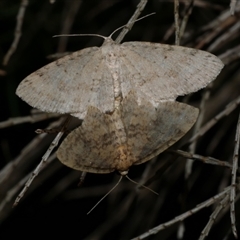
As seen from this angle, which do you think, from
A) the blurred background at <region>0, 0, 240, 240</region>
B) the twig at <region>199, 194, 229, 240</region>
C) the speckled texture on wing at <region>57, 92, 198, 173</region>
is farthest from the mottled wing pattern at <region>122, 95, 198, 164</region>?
the blurred background at <region>0, 0, 240, 240</region>

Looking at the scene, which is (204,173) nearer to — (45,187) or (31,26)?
(45,187)

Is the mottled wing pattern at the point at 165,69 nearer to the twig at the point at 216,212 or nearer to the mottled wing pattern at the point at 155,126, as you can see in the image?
the mottled wing pattern at the point at 155,126

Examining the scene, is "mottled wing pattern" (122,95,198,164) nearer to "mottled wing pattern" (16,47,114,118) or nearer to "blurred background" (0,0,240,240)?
"mottled wing pattern" (16,47,114,118)

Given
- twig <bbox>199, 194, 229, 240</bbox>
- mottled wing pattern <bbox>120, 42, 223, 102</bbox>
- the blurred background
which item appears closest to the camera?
twig <bbox>199, 194, 229, 240</bbox>

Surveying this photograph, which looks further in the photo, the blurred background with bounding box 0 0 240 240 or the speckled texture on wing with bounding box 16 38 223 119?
the blurred background with bounding box 0 0 240 240

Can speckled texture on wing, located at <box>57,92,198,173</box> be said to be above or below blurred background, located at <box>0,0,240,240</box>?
above

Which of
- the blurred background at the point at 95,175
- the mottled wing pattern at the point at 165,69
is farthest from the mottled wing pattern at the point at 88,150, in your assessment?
the blurred background at the point at 95,175

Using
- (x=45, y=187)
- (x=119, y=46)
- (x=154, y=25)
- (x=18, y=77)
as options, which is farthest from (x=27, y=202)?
(x=119, y=46)
